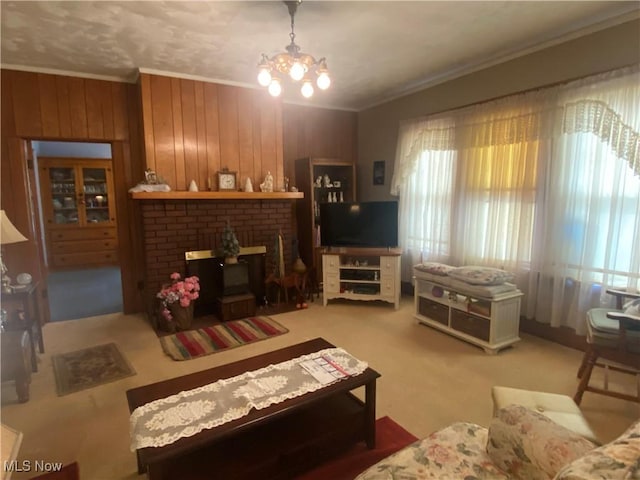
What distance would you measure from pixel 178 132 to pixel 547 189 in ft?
12.2

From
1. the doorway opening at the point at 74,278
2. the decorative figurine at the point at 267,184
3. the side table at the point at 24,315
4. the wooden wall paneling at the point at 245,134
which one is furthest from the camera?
the doorway opening at the point at 74,278

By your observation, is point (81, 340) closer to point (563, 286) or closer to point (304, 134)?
point (304, 134)

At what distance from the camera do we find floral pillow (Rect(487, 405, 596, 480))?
1.13 m

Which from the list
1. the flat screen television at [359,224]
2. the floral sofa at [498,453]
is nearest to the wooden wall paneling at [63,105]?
the flat screen television at [359,224]

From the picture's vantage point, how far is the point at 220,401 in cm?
163

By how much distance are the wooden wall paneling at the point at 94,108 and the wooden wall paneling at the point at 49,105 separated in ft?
0.90

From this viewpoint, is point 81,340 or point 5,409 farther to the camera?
point 81,340

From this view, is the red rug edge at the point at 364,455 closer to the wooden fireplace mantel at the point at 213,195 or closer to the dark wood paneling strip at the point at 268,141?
the wooden fireplace mantel at the point at 213,195

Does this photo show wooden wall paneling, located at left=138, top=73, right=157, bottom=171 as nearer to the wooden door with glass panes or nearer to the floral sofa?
the wooden door with glass panes

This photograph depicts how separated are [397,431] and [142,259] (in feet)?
11.1

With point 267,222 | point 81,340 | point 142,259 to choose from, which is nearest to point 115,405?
point 81,340

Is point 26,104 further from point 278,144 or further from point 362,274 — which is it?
point 362,274

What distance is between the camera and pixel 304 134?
505cm

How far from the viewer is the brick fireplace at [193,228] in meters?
3.82
